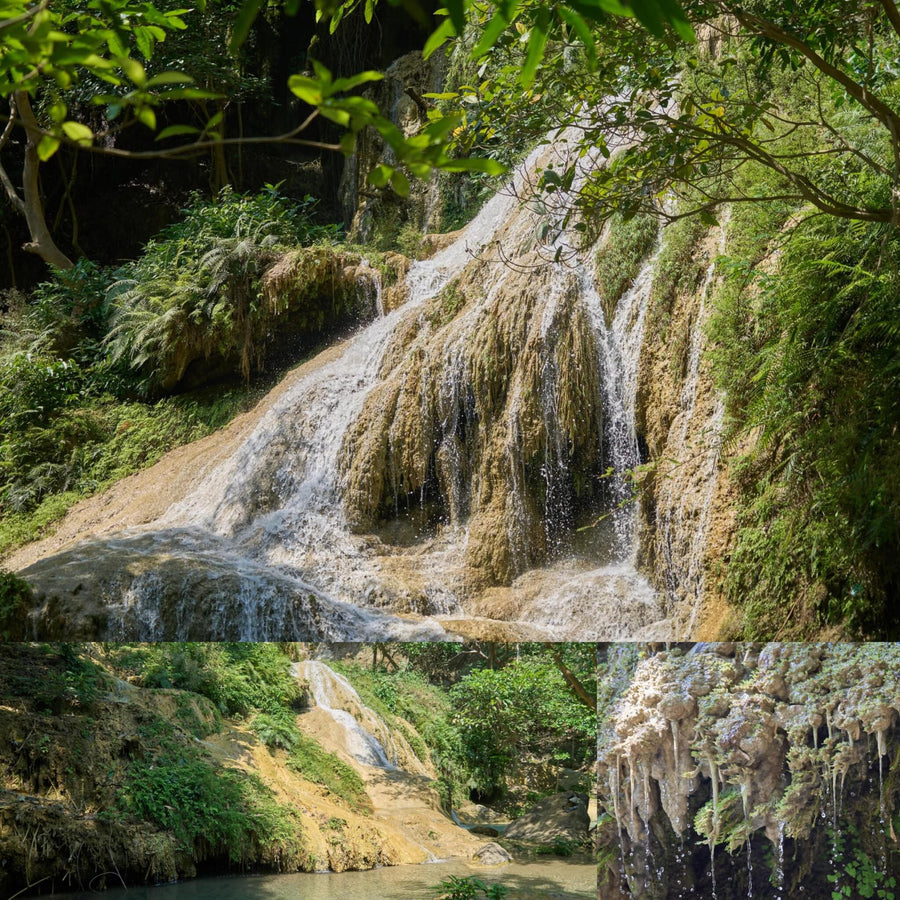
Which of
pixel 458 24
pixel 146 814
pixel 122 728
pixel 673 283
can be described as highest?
pixel 673 283

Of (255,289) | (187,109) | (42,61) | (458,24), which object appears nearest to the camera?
(458,24)

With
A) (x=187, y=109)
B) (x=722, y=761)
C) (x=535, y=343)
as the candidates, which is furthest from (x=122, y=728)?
(x=187, y=109)

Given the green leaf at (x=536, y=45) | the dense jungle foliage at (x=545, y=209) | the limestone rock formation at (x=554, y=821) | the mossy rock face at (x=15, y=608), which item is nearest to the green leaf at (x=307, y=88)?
the dense jungle foliage at (x=545, y=209)

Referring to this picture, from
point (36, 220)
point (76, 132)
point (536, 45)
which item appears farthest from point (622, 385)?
point (36, 220)

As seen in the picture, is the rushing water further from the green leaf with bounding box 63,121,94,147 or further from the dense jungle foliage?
the green leaf with bounding box 63,121,94,147

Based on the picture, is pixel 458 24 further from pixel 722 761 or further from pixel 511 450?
pixel 511 450

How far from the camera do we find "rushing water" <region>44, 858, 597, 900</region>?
3.59 metres

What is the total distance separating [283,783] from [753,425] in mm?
3064

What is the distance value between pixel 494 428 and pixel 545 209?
57.9 inches

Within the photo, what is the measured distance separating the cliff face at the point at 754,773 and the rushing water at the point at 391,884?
0.55 ft

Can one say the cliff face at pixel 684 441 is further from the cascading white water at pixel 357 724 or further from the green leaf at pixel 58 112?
the green leaf at pixel 58 112

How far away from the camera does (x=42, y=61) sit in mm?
1593

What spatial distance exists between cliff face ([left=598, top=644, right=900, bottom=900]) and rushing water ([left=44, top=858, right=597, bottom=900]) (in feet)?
0.55

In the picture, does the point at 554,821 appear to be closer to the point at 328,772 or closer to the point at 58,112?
the point at 328,772
